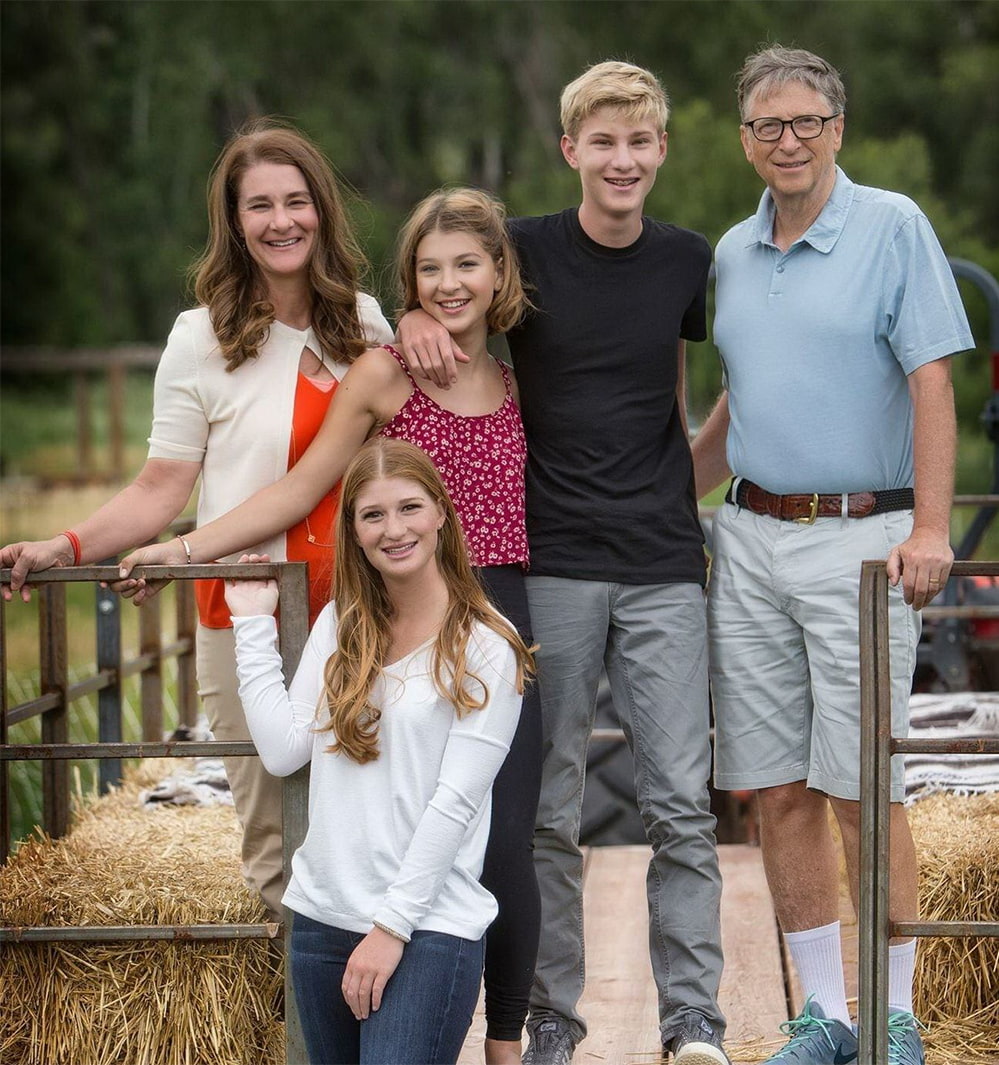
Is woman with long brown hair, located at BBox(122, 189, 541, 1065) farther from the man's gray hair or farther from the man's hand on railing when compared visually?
the man's hand on railing

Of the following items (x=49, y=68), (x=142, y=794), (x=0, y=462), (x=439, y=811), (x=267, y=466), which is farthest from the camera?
(x=49, y=68)

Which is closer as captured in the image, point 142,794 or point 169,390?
point 169,390

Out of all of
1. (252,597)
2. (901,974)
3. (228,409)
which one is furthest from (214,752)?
(901,974)

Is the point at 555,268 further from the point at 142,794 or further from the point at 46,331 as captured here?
the point at 46,331

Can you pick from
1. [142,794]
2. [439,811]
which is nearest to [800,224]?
[439,811]

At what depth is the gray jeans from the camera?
296 cm

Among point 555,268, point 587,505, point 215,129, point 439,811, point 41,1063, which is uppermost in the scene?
point 215,129

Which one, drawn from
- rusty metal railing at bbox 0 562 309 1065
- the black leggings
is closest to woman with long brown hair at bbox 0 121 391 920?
rusty metal railing at bbox 0 562 309 1065

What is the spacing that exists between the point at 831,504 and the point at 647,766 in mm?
593

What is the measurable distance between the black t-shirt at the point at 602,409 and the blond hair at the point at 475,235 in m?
0.09

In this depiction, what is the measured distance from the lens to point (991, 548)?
38.6 ft

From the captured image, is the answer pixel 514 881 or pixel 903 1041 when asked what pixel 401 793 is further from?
pixel 903 1041

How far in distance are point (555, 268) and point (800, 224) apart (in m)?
0.46

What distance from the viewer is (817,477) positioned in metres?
2.96
